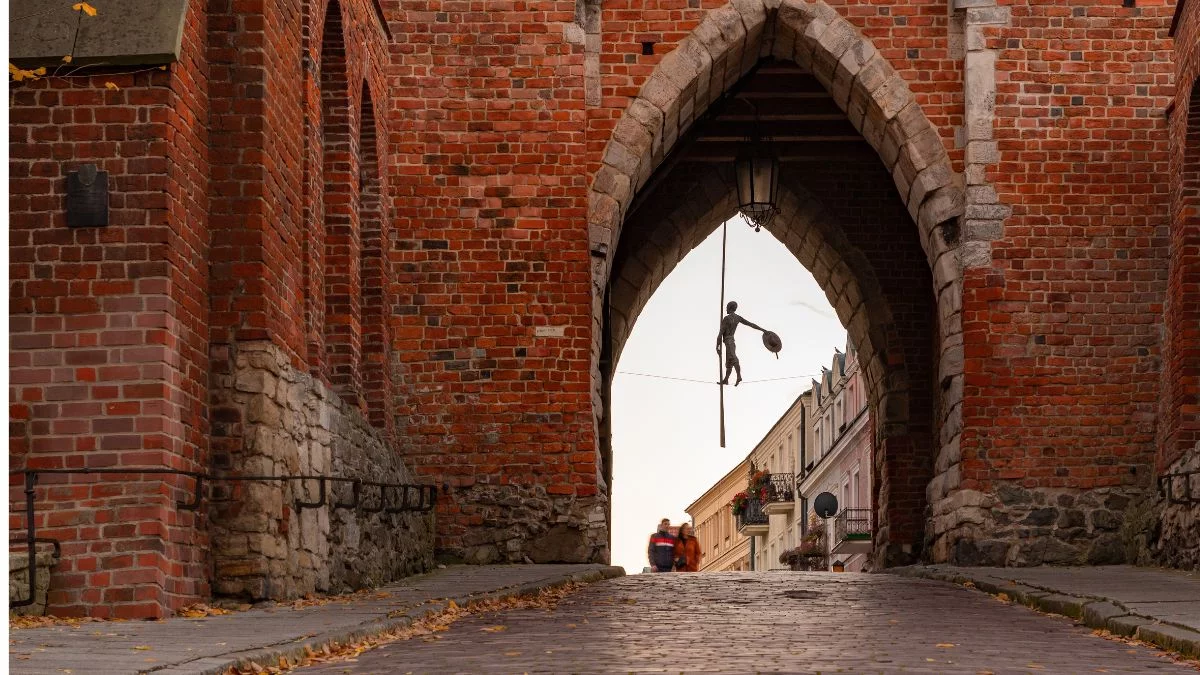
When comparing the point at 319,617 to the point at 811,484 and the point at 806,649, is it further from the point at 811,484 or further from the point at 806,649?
the point at 811,484

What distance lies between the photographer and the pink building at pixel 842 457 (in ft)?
124

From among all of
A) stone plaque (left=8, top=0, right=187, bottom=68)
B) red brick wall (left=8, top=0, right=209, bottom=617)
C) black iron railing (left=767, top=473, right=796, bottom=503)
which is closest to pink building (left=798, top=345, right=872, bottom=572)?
black iron railing (left=767, top=473, right=796, bottom=503)

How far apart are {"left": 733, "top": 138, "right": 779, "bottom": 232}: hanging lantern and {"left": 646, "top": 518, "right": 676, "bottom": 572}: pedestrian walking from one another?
240 inches

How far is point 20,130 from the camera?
10.0m

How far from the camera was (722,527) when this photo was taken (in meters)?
65.9

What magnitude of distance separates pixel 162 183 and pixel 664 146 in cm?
801

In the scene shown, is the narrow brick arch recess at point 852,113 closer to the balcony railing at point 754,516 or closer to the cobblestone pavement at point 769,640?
the cobblestone pavement at point 769,640

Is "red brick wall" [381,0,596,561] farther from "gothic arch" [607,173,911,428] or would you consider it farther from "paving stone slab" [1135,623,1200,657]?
"paving stone slab" [1135,623,1200,657]

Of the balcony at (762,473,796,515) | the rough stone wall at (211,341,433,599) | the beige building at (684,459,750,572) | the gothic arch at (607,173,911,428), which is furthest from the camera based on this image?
the beige building at (684,459,750,572)

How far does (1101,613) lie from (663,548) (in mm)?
14604

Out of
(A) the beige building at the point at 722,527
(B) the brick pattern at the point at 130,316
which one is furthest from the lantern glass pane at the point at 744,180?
(A) the beige building at the point at 722,527

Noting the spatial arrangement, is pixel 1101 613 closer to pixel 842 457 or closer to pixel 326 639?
pixel 326 639

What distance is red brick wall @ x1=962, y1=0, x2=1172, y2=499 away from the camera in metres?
16.2

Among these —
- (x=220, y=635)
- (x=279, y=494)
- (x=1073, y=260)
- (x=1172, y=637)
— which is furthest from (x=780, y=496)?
(x=220, y=635)
